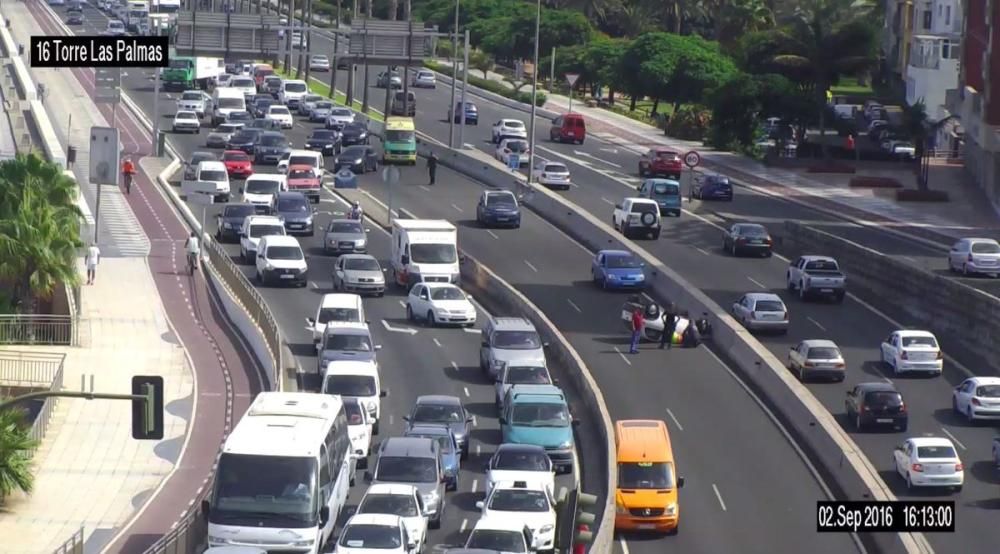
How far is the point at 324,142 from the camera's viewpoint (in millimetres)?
96812

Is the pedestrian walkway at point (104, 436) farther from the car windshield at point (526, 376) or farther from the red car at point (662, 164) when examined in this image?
the red car at point (662, 164)

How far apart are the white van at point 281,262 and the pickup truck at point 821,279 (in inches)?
673

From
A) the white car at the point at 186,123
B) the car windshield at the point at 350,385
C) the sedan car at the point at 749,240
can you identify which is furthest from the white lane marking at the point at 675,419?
the white car at the point at 186,123

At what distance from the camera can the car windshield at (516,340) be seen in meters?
54.7

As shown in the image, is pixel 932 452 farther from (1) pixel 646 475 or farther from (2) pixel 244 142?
(2) pixel 244 142

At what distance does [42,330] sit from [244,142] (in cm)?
3630

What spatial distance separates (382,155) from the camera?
96.8 metres

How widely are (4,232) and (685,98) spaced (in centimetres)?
6760

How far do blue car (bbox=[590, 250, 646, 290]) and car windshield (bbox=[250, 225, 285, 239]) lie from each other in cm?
1146

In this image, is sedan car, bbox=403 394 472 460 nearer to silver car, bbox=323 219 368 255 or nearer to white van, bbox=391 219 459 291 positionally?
white van, bbox=391 219 459 291

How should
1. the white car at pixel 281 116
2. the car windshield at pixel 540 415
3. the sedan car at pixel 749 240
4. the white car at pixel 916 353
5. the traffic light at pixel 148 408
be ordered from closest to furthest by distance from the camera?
the traffic light at pixel 148 408 → the car windshield at pixel 540 415 → the white car at pixel 916 353 → the sedan car at pixel 749 240 → the white car at pixel 281 116

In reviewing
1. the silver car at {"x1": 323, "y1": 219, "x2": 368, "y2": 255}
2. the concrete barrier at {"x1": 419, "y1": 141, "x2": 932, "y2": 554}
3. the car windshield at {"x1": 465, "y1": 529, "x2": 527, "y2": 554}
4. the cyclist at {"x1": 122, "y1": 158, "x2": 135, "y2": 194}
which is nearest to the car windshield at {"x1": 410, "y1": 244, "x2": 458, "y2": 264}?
the silver car at {"x1": 323, "y1": 219, "x2": 368, "y2": 255}

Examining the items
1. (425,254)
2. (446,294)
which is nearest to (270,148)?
(425,254)

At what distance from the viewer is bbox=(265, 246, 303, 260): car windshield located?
66.2 metres
